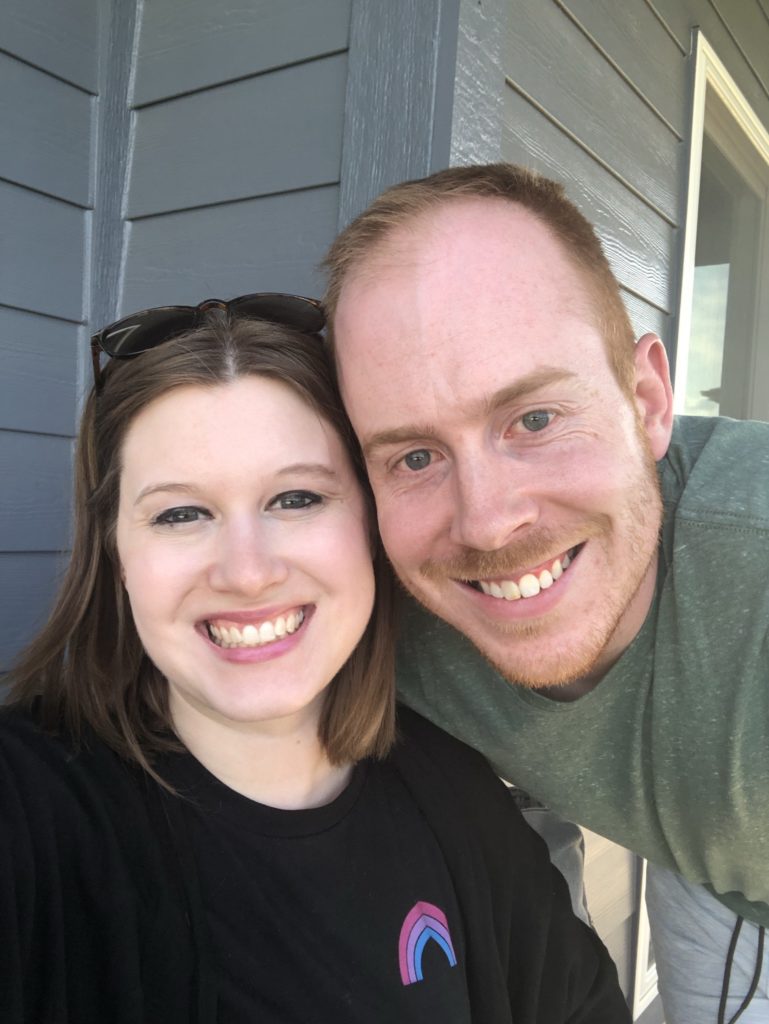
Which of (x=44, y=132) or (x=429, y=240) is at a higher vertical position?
(x=44, y=132)

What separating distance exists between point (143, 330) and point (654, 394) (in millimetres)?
895

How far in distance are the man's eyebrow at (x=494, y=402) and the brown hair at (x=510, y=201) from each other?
15cm

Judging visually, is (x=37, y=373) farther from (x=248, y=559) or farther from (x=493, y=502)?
(x=493, y=502)

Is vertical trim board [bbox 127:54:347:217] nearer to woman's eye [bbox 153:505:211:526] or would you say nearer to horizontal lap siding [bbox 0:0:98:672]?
horizontal lap siding [bbox 0:0:98:672]

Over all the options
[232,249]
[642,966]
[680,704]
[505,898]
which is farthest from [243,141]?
[642,966]

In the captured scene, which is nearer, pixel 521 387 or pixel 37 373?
pixel 521 387

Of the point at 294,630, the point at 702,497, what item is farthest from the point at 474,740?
the point at 702,497

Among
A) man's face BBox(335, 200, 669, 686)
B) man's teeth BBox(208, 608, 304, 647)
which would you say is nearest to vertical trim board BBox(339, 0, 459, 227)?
man's face BBox(335, 200, 669, 686)

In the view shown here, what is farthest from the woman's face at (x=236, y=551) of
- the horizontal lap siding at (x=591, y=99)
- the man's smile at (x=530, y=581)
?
the horizontal lap siding at (x=591, y=99)

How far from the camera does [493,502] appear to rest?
1269 millimetres

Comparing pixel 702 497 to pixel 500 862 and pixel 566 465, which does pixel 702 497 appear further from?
pixel 500 862

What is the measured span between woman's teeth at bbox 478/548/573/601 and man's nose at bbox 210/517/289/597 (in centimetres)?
36

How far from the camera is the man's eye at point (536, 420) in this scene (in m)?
1.29

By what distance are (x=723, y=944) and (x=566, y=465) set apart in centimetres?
118
